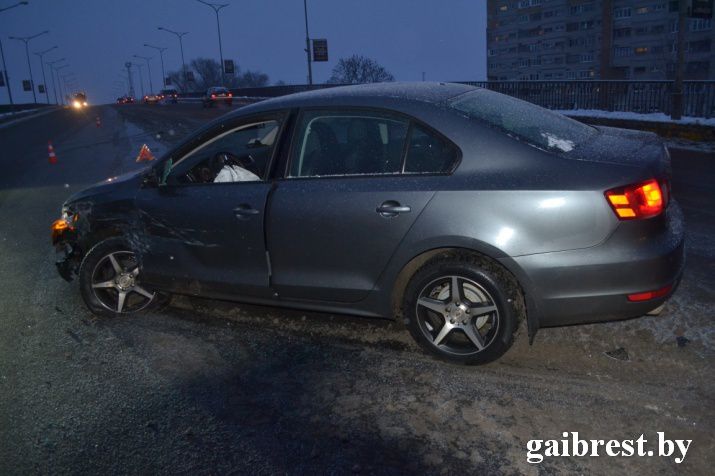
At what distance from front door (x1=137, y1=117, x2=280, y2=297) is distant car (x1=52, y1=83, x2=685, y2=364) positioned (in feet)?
0.04

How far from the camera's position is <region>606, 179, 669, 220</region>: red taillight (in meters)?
3.20

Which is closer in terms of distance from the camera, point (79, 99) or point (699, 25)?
point (699, 25)

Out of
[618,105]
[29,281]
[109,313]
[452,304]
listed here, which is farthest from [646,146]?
[618,105]

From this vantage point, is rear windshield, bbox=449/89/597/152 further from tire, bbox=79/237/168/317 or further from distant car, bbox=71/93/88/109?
distant car, bbox=71/93/88/109

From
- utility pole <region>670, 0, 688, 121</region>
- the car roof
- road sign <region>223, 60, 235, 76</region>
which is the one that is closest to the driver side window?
the car roof

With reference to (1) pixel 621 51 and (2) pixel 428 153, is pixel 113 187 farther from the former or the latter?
(1) pixel 621 51

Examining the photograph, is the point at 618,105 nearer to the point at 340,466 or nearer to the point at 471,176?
the point at 471,176

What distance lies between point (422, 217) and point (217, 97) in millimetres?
50108

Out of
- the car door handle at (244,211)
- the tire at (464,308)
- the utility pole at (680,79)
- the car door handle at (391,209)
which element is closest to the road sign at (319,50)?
the utility pole at (680,79)

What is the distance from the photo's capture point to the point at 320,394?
3.43 m

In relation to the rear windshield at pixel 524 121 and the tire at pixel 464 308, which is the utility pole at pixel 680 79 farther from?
the tire at pixel 464 308

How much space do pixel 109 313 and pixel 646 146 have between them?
4.25 metres

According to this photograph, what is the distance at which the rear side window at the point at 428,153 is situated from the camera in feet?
11.7

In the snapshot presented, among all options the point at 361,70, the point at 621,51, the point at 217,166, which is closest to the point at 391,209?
the point at 217,166
